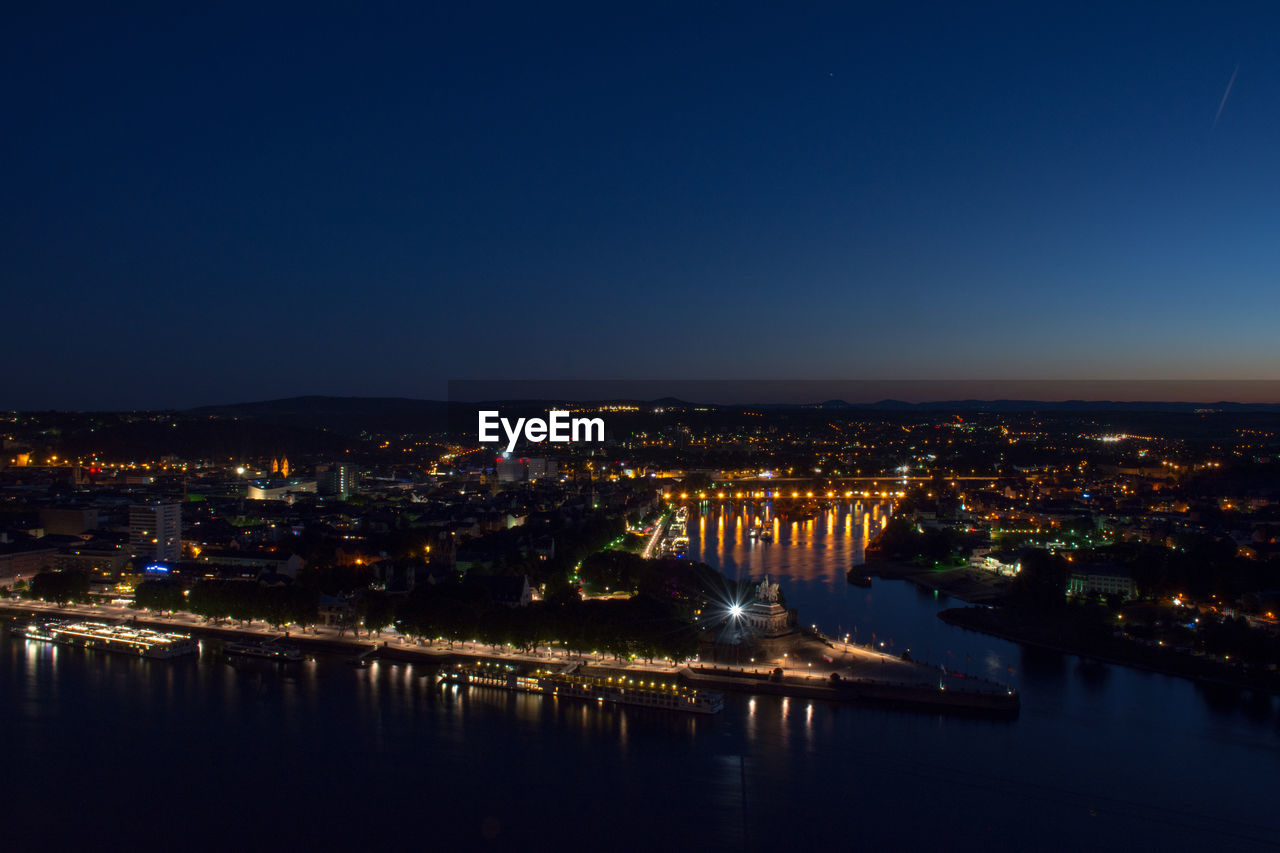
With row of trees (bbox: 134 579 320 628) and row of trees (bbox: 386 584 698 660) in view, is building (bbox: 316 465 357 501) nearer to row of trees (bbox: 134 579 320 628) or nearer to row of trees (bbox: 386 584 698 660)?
row of trees (bbox: 134 579 320 628)

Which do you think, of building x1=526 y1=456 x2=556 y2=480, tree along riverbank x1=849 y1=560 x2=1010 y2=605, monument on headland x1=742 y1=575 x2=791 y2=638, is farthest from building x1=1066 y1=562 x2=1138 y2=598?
building x1=526 y1=456 x2=556 y2=480

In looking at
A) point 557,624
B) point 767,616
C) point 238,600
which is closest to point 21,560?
point 238,600

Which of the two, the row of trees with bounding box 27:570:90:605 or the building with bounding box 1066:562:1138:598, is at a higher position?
the row of trees with bounding box 27:570:90:605

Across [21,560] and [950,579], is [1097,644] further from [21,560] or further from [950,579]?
[21,560]

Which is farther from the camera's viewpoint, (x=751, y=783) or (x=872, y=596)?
(x=872, y=596)

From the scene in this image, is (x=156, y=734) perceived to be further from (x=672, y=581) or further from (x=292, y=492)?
(x=292, y=492)

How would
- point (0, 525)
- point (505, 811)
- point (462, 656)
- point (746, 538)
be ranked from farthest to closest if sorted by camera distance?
point (746, 538), point (0, 525), point (462, 656), point (505, 811)

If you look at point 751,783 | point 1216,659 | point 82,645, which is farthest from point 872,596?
point 82,645
